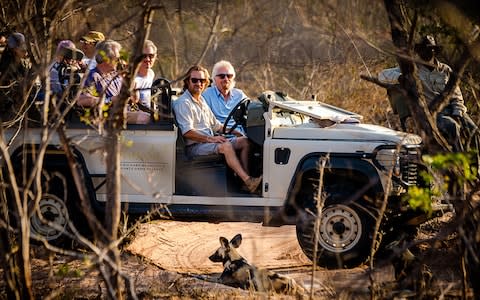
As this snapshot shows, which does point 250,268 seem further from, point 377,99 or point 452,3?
point 377,99

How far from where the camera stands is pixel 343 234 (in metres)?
7.45

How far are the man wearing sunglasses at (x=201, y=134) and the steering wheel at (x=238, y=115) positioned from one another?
0.11m

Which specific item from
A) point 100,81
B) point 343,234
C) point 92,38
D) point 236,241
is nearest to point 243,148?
point 236,241

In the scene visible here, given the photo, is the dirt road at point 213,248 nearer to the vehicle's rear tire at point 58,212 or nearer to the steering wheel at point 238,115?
the vehicle's rear tire at point 58,212

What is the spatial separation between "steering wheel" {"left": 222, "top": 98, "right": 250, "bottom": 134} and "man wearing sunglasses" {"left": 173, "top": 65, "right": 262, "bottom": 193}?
0.35 ft

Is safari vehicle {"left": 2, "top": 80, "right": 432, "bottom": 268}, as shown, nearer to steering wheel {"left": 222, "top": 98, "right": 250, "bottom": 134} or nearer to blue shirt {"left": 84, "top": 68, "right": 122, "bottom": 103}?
steering wheel {"left": 222, "top": 98, "right": 250, "bottom": 134}

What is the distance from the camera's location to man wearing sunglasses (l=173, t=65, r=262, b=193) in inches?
299

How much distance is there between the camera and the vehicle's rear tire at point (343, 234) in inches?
292

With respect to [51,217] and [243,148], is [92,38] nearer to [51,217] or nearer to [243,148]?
[51,217]

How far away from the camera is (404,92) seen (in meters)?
5.27

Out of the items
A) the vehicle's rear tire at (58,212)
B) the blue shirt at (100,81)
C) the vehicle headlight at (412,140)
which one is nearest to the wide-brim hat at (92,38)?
the blue shirt at (100,81)

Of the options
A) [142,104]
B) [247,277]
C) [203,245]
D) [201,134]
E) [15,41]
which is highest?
[15,41]

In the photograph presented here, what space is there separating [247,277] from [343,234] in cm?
108

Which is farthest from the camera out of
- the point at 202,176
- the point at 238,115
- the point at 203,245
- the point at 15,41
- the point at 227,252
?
the point at 203,245
